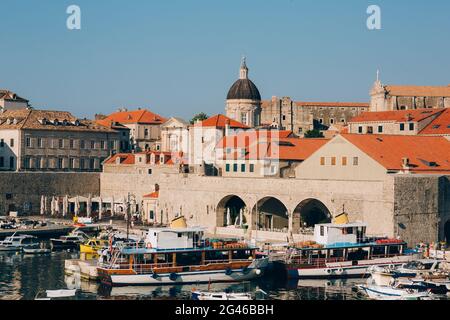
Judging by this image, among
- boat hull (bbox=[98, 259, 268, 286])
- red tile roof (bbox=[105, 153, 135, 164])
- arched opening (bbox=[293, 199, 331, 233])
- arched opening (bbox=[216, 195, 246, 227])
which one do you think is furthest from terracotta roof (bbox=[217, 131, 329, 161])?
boat hull (bbox=[98, 259, 268, 286])

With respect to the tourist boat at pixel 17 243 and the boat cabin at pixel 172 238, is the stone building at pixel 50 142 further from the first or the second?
the boat cabin at pixel 172 238

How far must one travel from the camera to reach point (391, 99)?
9981 cm

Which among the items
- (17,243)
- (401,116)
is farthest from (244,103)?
(17,243)

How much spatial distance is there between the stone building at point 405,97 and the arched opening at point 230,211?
131 feet

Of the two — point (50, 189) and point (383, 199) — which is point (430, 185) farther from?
point (50, 189)

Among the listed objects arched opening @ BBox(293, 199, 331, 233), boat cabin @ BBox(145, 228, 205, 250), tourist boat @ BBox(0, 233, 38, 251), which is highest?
arched opening @ BBox(293, 199, 331, 233)

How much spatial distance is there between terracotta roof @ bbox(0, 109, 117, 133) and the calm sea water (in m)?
35.6

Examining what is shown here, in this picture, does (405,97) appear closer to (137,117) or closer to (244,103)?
(244,103)

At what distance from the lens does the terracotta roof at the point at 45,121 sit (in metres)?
80.8

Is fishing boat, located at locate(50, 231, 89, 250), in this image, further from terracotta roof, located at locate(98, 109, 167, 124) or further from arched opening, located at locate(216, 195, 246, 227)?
terracotta roof, located at locate(98, 109, 167, 124)

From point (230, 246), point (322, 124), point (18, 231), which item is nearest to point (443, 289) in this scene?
point (230, 246)

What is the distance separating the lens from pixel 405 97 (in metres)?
100

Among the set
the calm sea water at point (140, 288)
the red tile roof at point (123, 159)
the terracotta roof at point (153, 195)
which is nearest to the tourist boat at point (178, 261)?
the calm sea water at point (140, 288)

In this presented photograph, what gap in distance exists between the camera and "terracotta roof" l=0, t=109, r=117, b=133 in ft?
265
